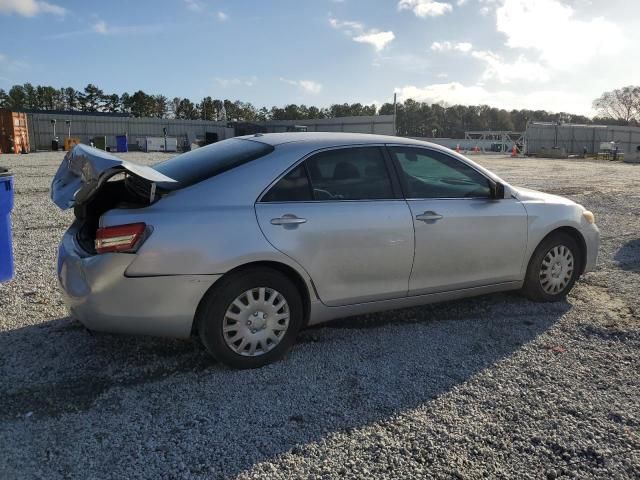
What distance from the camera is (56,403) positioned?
3193 millimetres

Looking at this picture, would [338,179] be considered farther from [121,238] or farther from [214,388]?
[214,388]

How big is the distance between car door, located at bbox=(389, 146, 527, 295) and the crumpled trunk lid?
6.51ft

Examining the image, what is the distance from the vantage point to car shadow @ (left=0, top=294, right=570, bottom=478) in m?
2.78

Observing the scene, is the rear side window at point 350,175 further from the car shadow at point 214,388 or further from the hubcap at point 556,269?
the hubcap at point 556,269

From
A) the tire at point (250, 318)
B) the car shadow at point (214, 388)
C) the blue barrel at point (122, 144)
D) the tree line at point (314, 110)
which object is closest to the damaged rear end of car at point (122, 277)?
the tire at point (250, 318)

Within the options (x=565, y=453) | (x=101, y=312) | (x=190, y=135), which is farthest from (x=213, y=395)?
(x=190, y=135)

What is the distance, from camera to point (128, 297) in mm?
3309

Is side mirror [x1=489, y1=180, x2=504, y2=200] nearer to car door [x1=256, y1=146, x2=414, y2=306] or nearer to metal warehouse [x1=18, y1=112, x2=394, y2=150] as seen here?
car door [x1=256, y1=146, x2=414, y2=306]

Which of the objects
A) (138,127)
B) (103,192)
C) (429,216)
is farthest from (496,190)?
(138,127)

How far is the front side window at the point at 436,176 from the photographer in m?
4.32

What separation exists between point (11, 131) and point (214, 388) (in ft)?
127

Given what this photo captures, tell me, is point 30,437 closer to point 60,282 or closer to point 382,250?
point 60,282

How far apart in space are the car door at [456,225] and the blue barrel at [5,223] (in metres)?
3.62

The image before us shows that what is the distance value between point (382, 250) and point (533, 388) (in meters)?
1.42
